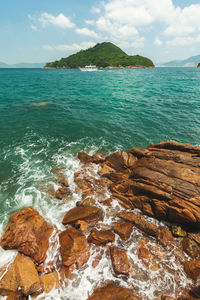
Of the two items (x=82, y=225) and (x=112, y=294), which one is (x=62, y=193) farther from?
(x=112, y=294)

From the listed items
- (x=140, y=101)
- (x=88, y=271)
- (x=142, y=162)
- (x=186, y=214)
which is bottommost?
(x=88, y=271)

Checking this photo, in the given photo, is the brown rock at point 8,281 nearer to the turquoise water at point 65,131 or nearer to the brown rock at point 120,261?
the turquoise water at point 65,131

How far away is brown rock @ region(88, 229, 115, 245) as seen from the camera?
8.28m

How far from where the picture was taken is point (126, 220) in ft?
31.6

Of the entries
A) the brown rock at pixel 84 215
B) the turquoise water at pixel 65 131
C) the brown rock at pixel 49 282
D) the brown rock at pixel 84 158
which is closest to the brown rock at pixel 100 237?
the brown rock at pixel 84 215

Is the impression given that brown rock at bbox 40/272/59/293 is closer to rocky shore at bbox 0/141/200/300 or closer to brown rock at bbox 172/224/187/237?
rocky shore at bbox 0/141/200/300

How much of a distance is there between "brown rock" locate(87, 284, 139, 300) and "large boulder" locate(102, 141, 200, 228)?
4840 mm

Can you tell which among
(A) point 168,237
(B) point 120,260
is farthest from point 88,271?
(A) point 168,237

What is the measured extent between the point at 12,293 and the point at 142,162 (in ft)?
38.2

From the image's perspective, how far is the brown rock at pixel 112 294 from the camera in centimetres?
609

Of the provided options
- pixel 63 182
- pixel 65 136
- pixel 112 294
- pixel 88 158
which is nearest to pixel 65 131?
pixel 65 136

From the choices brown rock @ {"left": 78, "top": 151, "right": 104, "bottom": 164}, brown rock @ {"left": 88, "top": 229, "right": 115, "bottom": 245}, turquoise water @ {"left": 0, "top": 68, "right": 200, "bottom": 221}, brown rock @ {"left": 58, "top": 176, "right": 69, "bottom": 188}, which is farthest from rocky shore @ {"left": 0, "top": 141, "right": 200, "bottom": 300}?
turquoise water @ {"left": 0, "top": 68, "right": 200, "bottom": 221}

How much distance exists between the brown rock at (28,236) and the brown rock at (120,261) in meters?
4.04

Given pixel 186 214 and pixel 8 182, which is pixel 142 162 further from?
pixel 8 182
